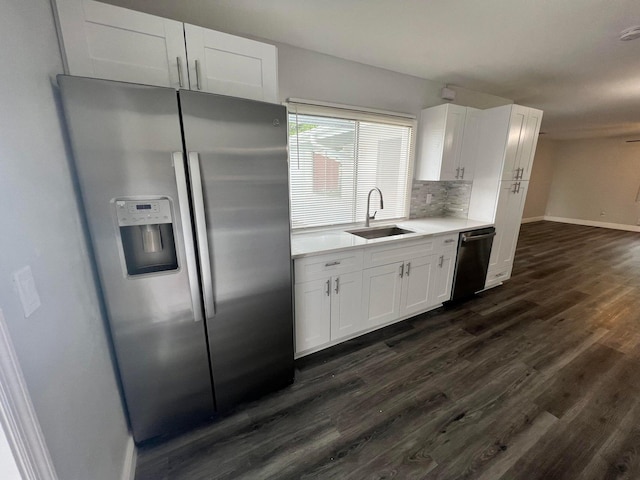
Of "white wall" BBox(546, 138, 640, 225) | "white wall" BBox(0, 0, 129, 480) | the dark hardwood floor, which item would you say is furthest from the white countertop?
"white wall" BBox(546, 138, 640, 225)

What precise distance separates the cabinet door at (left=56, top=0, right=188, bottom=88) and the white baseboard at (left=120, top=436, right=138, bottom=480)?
1943 mm

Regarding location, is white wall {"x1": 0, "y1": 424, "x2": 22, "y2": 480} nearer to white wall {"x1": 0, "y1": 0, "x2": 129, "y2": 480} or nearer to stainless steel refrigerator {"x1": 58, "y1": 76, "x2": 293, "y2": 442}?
white wall {"x1": 0, "y1": 0, "x2": 129, "y2": 480}

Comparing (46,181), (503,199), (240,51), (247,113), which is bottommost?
(503,199)

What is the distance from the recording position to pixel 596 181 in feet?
24.0

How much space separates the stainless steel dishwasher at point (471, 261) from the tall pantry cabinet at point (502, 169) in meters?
0.21

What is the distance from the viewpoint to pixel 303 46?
2.25 m

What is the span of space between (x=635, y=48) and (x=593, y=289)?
2894 mm

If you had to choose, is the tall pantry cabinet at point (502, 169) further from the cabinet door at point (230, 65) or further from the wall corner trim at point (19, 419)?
the wall corner trim at point (19, 419)

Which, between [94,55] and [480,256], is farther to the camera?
[480,256]

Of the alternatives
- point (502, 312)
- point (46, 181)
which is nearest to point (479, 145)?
point (502, 312)

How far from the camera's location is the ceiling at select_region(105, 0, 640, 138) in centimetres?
171

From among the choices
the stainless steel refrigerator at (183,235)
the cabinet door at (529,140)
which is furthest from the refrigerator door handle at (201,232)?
the cabinet door at (529,140)

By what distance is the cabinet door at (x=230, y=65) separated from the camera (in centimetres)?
142

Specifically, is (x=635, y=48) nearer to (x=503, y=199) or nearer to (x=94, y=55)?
(x=503, y=199)
